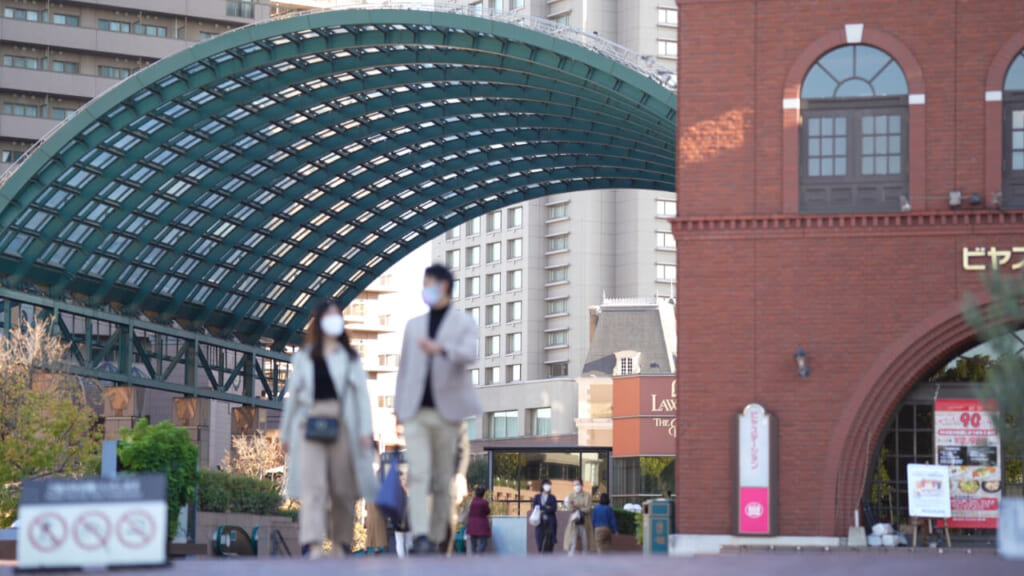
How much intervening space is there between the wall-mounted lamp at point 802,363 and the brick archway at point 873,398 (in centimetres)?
85

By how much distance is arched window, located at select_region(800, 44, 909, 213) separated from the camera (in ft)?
93.5

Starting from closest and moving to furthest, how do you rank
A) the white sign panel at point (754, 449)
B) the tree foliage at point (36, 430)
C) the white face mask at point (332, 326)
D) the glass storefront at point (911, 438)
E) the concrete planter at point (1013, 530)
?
the concrete planter at point (1013, 530), the white face mask at point (332, 326), the white sign panel at point (754, 449), the glass storefront at point (911, 438), the tree foliage at point (36, 430)

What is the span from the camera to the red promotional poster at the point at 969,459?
28.4m

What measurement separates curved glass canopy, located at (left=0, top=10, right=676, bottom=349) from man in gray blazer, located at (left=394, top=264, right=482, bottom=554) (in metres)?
29.7

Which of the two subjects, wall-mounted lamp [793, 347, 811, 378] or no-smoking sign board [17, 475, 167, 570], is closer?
no-smoking sign board [17, 475, 167, 570]

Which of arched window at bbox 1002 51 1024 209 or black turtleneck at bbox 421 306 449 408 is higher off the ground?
arched window at bbox 1002 51 1024 209

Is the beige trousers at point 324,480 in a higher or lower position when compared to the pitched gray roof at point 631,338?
lower

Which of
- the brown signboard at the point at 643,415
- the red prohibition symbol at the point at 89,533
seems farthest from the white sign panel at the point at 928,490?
the brown signboard at the point at 643,415

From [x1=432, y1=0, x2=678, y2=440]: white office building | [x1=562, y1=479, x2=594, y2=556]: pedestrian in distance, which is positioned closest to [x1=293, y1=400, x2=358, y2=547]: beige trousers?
[x1=562, y1=479, x2=594, y2=556]: pedestrian in distance

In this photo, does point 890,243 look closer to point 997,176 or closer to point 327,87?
point 997,176

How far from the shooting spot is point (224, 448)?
103562 mm

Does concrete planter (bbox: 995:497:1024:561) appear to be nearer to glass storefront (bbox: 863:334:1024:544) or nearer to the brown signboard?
glass storefront (bbox: 863:334:1024:544)

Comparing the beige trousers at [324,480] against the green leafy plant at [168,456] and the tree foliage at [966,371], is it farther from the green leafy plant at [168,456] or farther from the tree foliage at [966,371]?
the green leafy plant at [168,456]

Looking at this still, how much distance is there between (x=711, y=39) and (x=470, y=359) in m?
15.5
